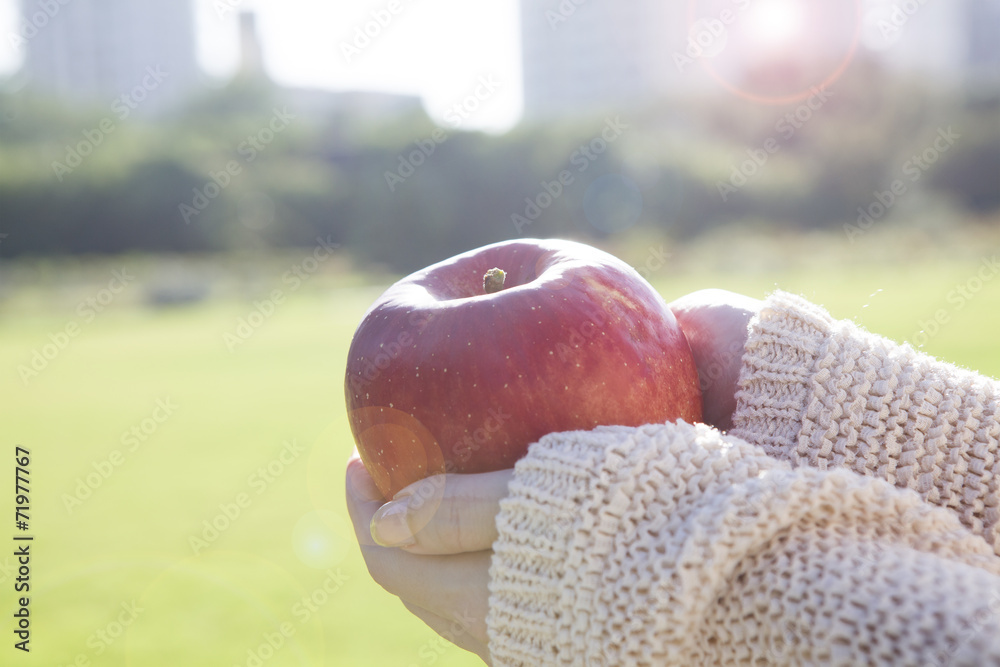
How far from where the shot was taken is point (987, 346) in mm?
10773

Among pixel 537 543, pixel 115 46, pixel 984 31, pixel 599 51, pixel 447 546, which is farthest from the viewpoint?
Result: pixel 984 31

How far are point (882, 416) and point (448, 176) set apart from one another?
1437 inches

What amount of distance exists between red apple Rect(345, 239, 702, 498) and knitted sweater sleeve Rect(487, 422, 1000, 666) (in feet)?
0.40

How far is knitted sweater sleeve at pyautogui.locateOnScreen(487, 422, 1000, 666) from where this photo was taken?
842 millimetres

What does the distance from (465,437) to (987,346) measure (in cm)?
1162

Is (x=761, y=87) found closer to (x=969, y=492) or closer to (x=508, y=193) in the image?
(x=508, y=193)

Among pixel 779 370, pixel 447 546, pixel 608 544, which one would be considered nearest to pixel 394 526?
pixel 447 546

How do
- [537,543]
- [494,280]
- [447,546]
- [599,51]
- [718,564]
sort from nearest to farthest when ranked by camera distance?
[718,564]
[537,543]
[447,546]
[494,280]
[599,51]

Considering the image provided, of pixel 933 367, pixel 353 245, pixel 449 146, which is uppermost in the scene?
pixel 933 367

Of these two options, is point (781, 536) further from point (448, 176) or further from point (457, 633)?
point (448, 176)

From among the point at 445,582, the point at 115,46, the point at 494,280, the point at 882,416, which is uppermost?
the point at 494,280

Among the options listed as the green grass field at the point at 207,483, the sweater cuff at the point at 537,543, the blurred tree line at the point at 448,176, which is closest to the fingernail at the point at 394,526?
the sweater cuff at the point at 537,543


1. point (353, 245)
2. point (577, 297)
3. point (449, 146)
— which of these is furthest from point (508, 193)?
point (577, 297)

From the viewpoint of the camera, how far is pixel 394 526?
121cm
